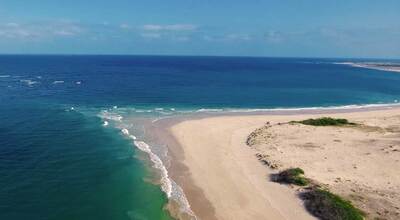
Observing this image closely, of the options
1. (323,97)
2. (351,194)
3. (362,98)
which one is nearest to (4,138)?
(351,194)

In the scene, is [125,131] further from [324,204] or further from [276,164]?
[324,204]

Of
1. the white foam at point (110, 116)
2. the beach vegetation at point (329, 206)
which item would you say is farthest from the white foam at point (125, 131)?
the beach vegetation at point (329, 206)

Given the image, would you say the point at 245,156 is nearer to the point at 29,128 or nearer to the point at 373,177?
the point at 373,177

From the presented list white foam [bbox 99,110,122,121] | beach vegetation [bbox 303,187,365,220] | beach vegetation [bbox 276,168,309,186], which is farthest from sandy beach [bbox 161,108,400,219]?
white foam [bbox 99,110,122,121]

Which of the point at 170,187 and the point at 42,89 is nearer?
the point at 170,187

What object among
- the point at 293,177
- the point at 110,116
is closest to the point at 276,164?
the point at 293,177

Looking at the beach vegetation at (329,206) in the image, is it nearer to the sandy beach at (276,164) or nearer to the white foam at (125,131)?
the sandy beach at (276,164)
